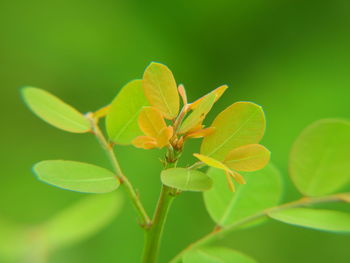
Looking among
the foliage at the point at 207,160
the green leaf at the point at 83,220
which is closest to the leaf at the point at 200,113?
the foliage at the point at 207,160

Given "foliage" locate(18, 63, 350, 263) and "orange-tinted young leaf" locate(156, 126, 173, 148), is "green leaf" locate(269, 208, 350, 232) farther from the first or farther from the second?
"orange-tinted young leaf" locate(156, 126, 173, 148)

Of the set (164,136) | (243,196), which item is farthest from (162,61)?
(164,136)

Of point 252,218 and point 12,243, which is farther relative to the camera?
point 12,243

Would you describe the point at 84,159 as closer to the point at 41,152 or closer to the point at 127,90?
the point at 41,152

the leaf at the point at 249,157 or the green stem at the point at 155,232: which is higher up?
the leaf at the point at 249,157

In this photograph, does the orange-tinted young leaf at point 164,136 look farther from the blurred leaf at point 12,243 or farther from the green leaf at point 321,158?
the blurred leaf at point 12,243

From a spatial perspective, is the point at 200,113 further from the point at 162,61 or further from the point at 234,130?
the point at 162,61

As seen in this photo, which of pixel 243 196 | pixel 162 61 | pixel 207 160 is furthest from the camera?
pixel 162 61
